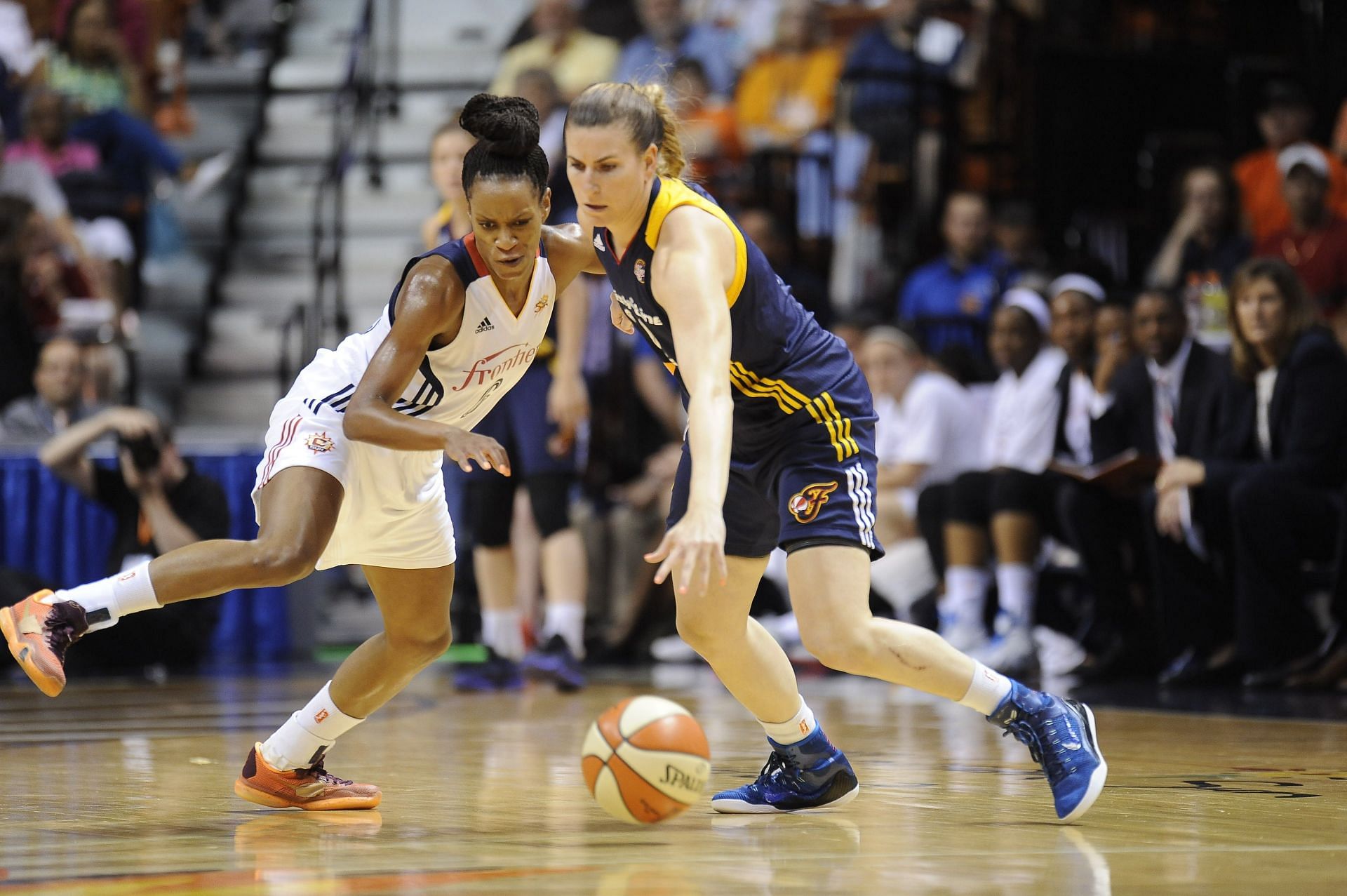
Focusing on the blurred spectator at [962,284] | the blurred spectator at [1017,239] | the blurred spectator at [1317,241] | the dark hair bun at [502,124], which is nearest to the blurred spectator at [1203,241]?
the blurred spectator at [1317,241]

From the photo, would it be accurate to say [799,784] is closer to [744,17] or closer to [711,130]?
[711,130]

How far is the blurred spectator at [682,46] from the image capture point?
36.0 ft

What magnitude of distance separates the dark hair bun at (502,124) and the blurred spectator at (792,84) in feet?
23.1

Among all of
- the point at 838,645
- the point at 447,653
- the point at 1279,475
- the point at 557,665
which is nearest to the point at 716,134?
the point at 447,653

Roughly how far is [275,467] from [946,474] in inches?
201

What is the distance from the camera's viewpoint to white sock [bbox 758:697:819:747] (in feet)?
12.8

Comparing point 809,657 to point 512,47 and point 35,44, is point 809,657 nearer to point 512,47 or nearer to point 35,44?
point 512,47

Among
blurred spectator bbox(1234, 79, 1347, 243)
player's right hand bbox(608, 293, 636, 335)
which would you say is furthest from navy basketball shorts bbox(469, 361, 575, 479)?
blurred spectator bbox(1234, 79, 1347, 243)

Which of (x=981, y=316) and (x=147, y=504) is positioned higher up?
(x=981, y=316)

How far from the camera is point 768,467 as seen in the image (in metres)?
3.89

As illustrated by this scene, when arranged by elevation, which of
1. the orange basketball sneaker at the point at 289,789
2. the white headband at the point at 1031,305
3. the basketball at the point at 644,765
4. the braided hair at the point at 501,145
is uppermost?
the braided hair at the point at 501,145

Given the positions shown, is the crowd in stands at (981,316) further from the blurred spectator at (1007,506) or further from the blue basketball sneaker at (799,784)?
the blue basketball sneaker at (799,784)

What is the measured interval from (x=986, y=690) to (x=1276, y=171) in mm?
6312

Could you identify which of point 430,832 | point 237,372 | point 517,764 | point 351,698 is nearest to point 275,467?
point 351,698
